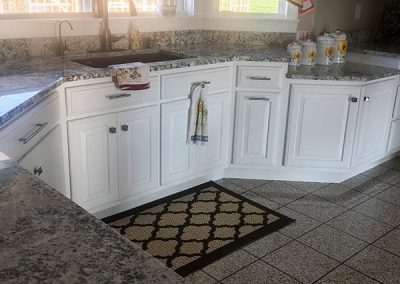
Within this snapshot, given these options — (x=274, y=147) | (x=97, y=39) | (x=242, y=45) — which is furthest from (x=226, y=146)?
(x=97, y=39)

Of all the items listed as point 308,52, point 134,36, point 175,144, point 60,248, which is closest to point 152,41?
point 134,36

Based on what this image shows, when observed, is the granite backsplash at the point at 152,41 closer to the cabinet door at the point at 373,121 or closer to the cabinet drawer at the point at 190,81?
the cabinet drawer at the point at 190,81

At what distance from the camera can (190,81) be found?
9.18ft

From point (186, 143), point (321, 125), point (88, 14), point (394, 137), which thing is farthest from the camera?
point (394, 137)

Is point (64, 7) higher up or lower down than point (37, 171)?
higher up

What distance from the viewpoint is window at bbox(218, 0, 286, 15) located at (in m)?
3.54

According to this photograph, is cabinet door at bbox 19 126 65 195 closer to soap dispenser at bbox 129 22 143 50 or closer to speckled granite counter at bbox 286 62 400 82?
soap dispenser at bbox 129 22 143 50

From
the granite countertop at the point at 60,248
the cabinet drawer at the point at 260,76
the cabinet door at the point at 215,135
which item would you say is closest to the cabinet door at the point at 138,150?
the cabinet door at the point at 215,135

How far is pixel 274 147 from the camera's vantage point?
10.5ft

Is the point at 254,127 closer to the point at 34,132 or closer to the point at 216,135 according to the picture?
the point at 216,135

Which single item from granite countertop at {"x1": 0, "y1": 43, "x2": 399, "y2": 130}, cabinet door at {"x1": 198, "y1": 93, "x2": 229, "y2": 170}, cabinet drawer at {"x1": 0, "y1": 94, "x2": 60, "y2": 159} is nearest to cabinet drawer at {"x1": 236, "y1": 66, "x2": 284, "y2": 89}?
granite countertop at {"x1": 0, "y1": 43, "x2": 399, "y2": 130}

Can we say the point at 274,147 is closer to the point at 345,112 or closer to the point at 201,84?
the point at 345,112

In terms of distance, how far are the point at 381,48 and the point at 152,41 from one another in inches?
76.3

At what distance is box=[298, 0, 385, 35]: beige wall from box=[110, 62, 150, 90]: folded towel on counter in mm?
1676
